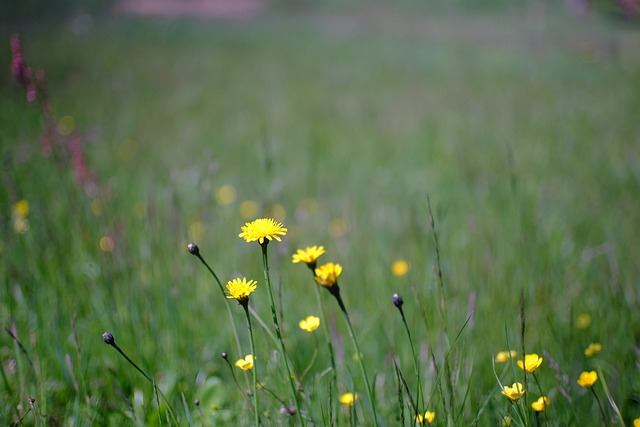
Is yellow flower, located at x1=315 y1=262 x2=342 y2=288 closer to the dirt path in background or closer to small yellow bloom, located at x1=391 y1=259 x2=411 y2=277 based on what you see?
small yellow bloom, located at x1=391 y1=259 x2=411 y2=277

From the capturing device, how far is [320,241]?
2.43 m

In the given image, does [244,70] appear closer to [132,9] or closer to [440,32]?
[440,32]

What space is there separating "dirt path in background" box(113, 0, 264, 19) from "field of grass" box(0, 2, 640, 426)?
7986 mm

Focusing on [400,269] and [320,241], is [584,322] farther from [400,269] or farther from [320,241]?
[320,241]

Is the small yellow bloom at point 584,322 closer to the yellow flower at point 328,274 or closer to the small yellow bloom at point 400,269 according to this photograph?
the small yellow bloom at point 400,269

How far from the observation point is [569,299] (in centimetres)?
179

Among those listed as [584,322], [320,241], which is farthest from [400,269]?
[584,322]

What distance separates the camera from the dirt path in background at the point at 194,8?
1380 cm

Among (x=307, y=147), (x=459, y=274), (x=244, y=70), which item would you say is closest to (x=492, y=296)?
(x=459, y=274)

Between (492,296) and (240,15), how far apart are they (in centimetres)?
1499

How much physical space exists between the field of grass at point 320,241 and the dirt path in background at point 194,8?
26.2ft

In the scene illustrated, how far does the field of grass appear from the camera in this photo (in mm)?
1273

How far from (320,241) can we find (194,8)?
15.5m

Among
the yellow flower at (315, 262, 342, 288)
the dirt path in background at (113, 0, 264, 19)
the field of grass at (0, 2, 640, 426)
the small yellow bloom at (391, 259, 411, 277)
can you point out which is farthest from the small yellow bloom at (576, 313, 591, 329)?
the dirt path in background at (113, 0, 264, 19)
